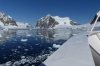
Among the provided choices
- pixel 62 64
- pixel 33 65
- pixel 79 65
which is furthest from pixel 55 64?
pixel 33 65

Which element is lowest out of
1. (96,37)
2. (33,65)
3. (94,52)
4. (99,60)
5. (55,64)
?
(33,65)

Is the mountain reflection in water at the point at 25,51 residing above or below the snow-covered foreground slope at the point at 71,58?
below

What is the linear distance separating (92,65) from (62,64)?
0.80 metres

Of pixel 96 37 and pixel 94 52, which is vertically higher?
pixel 96 37

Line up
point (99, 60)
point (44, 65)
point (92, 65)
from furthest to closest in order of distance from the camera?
1. point (44, 65)
2. point (92, 65)
3. point (99, 60)

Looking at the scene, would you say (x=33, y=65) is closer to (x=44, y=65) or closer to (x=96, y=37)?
(x=44, y=65)

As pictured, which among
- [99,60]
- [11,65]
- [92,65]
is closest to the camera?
[99,60]

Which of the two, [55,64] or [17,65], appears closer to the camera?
[55,64]

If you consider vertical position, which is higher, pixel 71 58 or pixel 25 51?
pixel 71 58

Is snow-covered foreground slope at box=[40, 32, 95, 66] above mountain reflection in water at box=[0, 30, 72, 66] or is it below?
above

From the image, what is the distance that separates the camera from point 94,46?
208 cm

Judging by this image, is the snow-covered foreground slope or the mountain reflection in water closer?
the snow-covered foreground slope

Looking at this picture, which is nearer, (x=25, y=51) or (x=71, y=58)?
(x=71, y=58)

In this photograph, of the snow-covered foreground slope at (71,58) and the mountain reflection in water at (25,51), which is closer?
the snow-covered foreground slope at (71,58)
